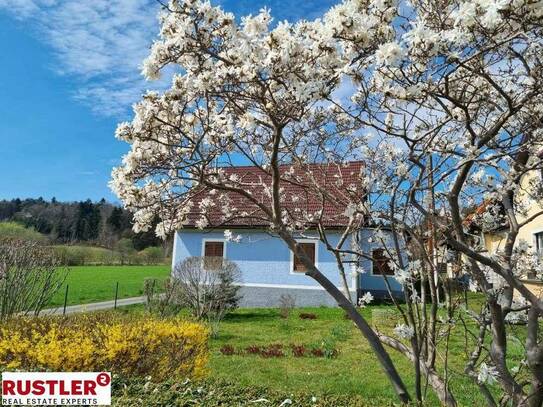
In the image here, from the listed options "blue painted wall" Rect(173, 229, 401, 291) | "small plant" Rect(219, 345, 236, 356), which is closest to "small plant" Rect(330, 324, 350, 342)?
"small plant" Rect(219, 345, 236, 356)

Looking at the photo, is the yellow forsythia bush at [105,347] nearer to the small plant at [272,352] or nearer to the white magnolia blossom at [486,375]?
the white magnolia blossom at [486,375]

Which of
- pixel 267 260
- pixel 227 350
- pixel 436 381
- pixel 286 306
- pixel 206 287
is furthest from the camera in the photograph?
pixel 267 260

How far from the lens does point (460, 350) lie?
857 centimetres

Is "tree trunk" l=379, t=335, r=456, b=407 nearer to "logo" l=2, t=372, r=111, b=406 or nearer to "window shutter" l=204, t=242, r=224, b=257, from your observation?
"logo" l=2, t=372, r=111, b=406

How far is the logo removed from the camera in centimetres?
A: 321

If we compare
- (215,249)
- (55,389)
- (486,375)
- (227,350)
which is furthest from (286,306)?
(486,375)

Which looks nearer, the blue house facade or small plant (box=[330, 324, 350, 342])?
small plant (box=[330, 324, 350, 342])

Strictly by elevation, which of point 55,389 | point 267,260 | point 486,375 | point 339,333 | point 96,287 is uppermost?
point 267,260

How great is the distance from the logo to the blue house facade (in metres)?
11.9

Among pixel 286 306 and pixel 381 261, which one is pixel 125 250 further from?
pixel 381 261

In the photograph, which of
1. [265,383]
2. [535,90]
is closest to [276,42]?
[535,90]

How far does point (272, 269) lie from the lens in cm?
1627

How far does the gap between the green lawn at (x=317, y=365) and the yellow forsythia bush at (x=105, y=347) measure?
2.38 ft

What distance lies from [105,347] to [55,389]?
2.25 ft
